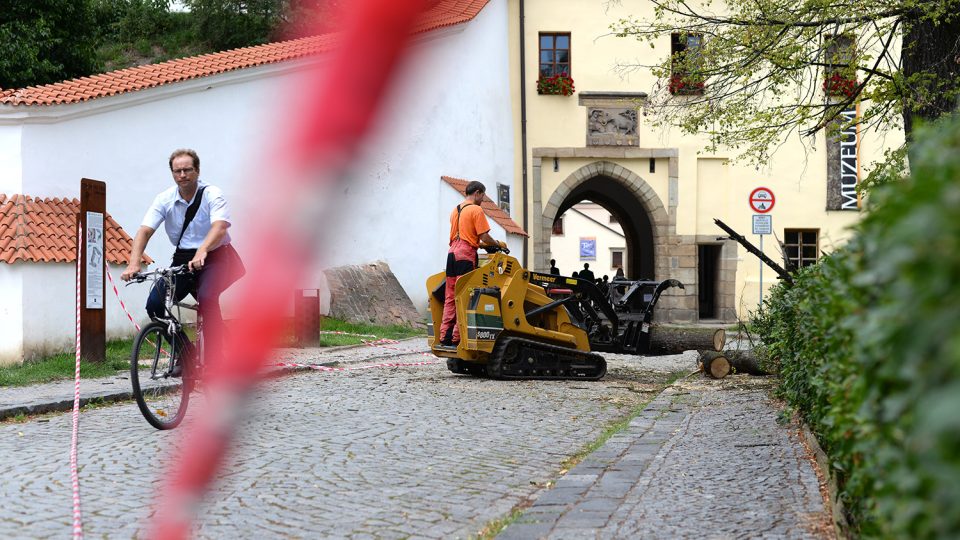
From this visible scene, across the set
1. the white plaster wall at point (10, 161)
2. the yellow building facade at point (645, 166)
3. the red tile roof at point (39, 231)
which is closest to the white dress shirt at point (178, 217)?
the red tile roof at point (39, 231)

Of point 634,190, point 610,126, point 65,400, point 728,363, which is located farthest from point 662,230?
point 65,400

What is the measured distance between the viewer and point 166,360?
680 centimetres

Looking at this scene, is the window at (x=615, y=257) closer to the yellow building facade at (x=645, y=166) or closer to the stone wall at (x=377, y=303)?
the yellow building facade at (x=645, y=166)

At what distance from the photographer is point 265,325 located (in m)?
0.76

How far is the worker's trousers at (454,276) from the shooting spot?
10.4 meters

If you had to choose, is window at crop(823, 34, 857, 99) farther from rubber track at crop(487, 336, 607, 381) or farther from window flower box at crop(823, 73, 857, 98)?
rubber track at crop(487, 336, 607, 381)

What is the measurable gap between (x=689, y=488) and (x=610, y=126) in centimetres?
2229

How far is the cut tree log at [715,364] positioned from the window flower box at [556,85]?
51.5 ft

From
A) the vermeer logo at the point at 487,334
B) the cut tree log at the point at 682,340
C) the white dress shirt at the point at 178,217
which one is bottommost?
the cut tree log at the point at 682,340

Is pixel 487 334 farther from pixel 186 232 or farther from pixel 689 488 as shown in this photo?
pixel 689 488

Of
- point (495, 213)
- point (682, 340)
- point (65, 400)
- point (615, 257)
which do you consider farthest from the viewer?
point (615, 257)

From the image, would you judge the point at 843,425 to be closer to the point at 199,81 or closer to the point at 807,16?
the point at 807,16

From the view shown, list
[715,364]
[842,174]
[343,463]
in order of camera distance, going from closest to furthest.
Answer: [343,463] → [715,364] → [842,174]

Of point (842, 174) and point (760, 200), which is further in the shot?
point (842, 174)
